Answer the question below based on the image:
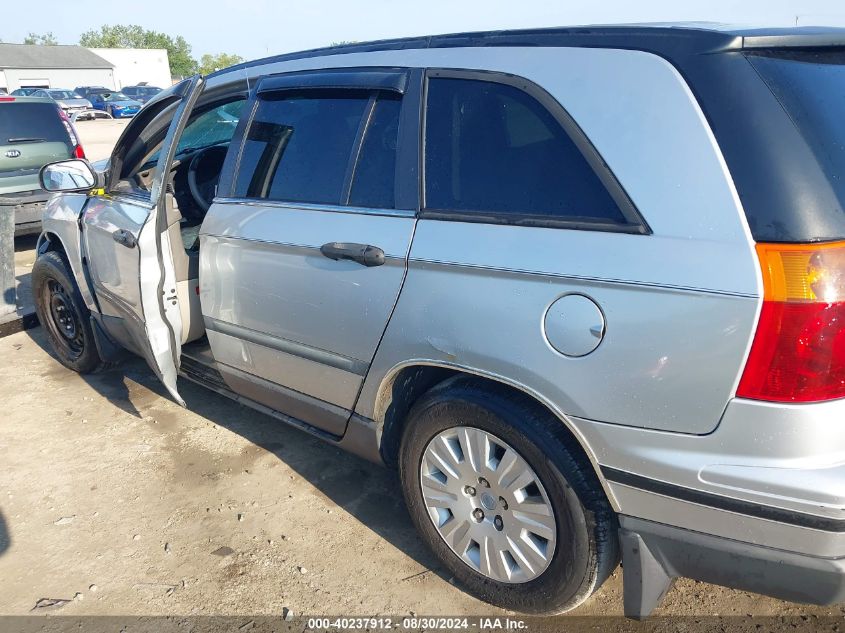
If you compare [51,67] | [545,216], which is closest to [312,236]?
[545,216]

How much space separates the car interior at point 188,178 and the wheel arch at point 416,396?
58.0 inches

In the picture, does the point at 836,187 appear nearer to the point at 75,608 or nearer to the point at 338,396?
the point at 338,396

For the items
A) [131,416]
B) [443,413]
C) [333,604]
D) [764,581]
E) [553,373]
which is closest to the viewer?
[764,581]

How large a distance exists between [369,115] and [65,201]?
2.57 m

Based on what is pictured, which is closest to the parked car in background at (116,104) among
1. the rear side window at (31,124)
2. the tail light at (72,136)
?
the tail light at (72,136)

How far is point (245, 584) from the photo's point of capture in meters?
2.57

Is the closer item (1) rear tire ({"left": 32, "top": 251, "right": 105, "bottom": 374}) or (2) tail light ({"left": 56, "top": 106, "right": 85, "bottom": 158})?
(1) rear tire ({"left": 32, "top": 251, "right": 105, "bottom": 374})

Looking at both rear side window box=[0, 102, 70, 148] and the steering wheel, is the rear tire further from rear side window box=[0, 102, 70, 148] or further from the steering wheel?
rear side window box=[0, 102, 70, 148]

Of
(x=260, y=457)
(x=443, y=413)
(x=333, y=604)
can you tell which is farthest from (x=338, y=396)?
(x=260, y=457)

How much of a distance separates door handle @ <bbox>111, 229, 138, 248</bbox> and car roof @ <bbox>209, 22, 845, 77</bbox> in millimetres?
1870

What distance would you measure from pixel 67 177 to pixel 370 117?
217 cm

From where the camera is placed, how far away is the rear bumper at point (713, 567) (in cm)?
167

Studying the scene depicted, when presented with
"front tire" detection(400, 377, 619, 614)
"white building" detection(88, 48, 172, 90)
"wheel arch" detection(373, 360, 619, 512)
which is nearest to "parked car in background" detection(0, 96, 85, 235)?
"wheel arch" detection(373, 360, 619, 512)

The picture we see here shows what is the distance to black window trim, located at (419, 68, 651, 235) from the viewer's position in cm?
180
